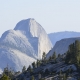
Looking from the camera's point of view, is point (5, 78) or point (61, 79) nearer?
Answer: point (5, 78)

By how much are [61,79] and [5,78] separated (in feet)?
268

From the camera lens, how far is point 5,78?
119250mm

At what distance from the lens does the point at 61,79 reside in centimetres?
19712

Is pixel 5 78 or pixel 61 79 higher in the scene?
pixel 5 78
